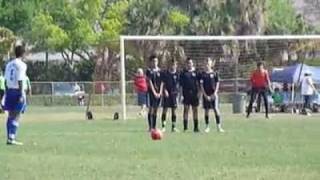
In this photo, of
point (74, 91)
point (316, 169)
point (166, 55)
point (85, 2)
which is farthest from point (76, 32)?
point (316, 169)

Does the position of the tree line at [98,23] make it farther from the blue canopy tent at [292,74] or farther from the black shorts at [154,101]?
the black shorts at [154,101]

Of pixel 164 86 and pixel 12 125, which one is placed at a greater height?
pixel 164 86

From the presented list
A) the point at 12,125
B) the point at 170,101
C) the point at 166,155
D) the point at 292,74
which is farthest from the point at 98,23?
the point at 166,155

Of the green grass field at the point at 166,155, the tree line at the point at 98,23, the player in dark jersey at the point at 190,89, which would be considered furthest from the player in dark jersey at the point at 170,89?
the tree line at the point at 98,23

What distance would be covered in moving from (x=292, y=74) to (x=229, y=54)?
3104 mm

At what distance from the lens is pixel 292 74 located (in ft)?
156

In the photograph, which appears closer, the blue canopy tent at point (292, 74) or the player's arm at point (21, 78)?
the player's arm at point (21, 78)

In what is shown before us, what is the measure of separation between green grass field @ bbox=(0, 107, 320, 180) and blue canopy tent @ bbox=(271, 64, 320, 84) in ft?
68.4

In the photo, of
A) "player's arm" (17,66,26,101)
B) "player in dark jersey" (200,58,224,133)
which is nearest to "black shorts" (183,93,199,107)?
"player in dark jersey" (200,58,224,133)

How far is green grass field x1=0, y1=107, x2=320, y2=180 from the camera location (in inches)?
575

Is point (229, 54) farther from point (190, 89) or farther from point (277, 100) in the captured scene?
point (190, 89)

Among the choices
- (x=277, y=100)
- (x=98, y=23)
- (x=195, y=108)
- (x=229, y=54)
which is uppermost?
(x=98, y=23)

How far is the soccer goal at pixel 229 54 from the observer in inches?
1791

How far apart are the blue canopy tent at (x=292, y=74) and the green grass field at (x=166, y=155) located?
68.4 ft
